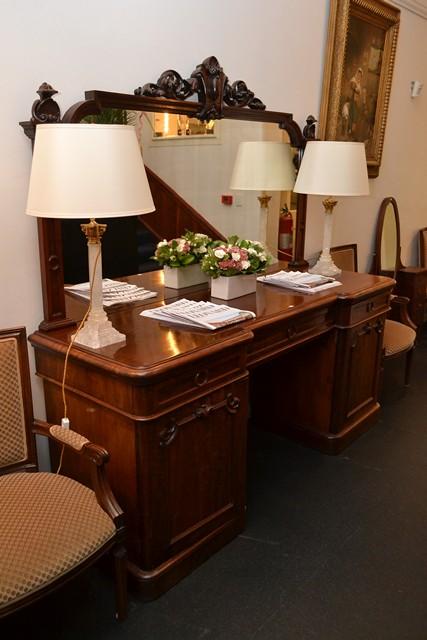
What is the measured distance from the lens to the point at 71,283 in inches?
80.9

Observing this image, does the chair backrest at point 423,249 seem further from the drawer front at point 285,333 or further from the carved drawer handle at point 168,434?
the carved drawer handle at point 168,434

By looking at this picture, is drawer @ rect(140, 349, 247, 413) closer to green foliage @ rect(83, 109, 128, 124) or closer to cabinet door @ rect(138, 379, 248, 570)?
cabinet door @ rect(138, 379, 248, 570)

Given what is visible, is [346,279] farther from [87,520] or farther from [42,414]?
[87,520]

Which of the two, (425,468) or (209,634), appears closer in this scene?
(209,634)

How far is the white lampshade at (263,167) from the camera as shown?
2639 millimetres

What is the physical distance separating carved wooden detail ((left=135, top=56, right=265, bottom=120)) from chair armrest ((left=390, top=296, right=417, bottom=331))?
1.73 m

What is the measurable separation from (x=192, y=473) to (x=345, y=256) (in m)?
2.20

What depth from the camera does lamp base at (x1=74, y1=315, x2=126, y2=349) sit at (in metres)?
1.72

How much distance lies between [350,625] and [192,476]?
71 cm

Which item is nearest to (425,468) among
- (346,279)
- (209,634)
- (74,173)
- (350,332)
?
(350,332)

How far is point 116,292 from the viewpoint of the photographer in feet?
7.27

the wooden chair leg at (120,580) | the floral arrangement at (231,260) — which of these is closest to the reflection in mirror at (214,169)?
the floral arrangement at (231,260)

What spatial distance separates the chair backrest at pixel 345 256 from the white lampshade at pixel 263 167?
2.49ft

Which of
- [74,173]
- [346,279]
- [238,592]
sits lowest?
[238,592]
